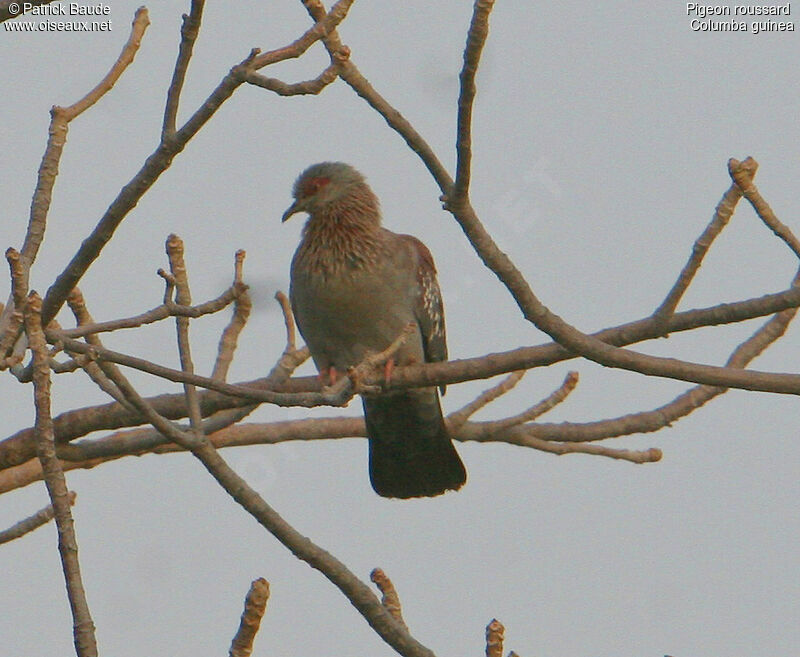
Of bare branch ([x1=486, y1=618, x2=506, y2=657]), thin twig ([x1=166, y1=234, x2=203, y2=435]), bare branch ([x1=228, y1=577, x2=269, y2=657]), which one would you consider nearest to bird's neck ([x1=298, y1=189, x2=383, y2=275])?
thin twig ([x1=166, y1=234, x2=203, y2=435])

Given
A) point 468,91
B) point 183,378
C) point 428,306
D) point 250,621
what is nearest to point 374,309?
point 428,306

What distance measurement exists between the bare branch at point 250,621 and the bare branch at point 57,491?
0.29 m

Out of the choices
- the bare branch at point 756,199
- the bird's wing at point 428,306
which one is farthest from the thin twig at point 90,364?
the bird's wing at point 428,306

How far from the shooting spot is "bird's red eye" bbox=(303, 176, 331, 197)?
20.1 ft

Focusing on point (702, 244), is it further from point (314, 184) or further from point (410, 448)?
point (314, 184)

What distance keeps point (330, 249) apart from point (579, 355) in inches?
95.6

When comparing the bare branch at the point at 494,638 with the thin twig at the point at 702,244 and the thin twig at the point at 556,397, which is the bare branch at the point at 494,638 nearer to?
the thin twig at the point at 702,244

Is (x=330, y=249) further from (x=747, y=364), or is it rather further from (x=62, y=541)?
(x=62, y=541)

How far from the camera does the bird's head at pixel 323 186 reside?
6070 millimetres

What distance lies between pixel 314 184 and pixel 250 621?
3792 mm

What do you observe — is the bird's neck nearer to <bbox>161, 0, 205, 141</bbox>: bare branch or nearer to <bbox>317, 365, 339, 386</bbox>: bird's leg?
<bbox>317, 365, 339, 386</bbox>: bird's leg

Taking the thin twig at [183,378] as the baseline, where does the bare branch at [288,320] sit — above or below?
above

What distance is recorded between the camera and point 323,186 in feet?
20.1

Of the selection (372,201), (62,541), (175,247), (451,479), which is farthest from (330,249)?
(62,541)
